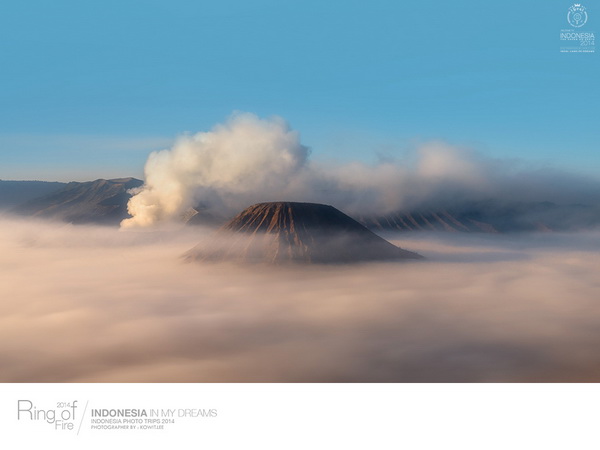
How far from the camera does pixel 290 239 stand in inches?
4028

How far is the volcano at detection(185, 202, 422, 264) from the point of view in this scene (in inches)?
3959

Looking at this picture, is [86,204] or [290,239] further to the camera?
[86,204]

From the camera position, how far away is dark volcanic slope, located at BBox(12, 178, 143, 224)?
545 ft

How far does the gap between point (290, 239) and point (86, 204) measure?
108723 mm

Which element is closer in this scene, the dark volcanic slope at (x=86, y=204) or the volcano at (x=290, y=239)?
the volcano at (x=290, y=239)

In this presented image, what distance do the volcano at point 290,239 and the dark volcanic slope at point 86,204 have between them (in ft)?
241

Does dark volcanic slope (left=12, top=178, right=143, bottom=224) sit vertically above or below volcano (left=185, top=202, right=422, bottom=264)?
above

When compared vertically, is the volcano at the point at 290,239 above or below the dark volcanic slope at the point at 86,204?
below

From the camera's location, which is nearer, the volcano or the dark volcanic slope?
the volcano

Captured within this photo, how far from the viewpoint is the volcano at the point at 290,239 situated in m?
101

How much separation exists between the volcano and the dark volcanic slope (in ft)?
241

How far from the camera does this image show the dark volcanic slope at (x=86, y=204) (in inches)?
6535
